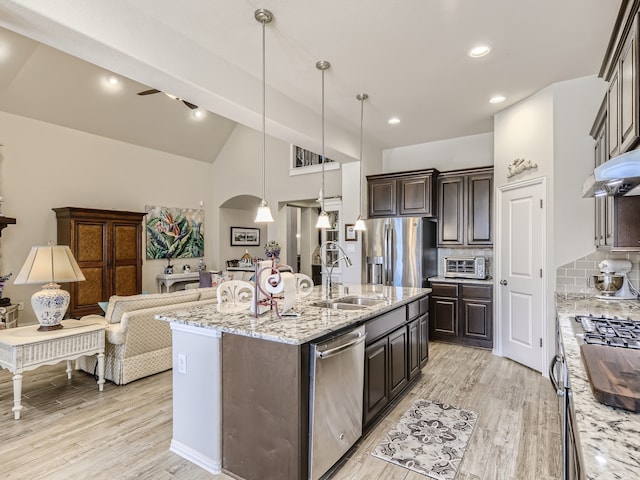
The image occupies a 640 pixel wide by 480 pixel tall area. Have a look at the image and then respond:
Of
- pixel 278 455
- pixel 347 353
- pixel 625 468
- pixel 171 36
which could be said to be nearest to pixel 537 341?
pixel 347 353

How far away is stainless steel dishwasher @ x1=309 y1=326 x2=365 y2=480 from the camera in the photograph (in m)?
1.98

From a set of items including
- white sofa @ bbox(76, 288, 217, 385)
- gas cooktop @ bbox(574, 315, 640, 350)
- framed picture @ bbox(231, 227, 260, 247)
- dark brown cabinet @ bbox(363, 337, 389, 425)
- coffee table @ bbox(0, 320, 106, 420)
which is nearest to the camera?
gas cooktop @ bbox(574, 315, 640, 350)

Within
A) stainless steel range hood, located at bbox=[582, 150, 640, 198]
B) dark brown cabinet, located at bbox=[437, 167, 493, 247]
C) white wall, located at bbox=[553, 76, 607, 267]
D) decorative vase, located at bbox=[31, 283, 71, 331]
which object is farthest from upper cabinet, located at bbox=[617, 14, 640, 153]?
decorative vase, located at bbox=[31, 283, 71, 331]

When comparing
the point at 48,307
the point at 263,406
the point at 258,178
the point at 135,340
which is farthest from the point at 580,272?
the point at 258,178

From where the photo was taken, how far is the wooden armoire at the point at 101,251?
5.90 meters

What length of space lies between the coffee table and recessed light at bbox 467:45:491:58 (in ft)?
14.1

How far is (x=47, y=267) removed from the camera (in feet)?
10.7

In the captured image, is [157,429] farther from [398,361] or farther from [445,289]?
[445,289]

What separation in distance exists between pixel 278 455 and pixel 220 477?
1.66 ft

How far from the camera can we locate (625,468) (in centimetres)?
78

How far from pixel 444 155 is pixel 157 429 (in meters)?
5.25

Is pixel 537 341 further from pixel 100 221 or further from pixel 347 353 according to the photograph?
pixel 100 221

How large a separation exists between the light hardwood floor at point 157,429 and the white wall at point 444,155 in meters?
3.09

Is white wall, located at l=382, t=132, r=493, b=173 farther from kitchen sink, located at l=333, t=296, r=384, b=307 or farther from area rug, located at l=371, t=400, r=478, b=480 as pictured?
area rug, located at l=371, t=400, r=478, b=480
